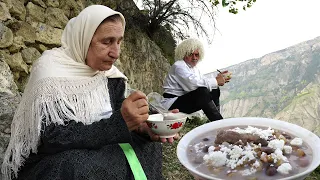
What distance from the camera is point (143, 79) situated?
5.24 m

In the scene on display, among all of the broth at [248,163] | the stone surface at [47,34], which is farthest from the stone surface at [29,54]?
the broth at [248,163]

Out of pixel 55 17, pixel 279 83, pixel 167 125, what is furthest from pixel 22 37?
pixel 279 83

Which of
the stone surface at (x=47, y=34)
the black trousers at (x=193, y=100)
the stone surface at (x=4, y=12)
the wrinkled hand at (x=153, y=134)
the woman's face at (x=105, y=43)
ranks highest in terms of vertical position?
the stone surface at (x=4, y=12)

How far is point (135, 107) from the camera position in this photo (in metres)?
1.16

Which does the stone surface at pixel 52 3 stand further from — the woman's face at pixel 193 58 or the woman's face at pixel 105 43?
the woman's face at pixel 105 43

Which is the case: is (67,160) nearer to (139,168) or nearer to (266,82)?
Answer: (139,168)

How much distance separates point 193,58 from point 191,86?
49 centimetres

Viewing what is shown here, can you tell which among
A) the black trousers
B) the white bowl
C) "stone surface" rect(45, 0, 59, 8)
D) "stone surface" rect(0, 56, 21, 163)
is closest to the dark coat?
the white bowl

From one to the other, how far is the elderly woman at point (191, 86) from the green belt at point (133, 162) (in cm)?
202

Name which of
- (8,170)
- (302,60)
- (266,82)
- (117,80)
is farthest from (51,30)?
(302,60)

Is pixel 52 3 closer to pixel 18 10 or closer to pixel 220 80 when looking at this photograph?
pixel 18 10

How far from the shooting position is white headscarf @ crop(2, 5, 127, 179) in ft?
3.92

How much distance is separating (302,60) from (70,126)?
11.7 ft

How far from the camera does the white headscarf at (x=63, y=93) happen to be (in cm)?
119
